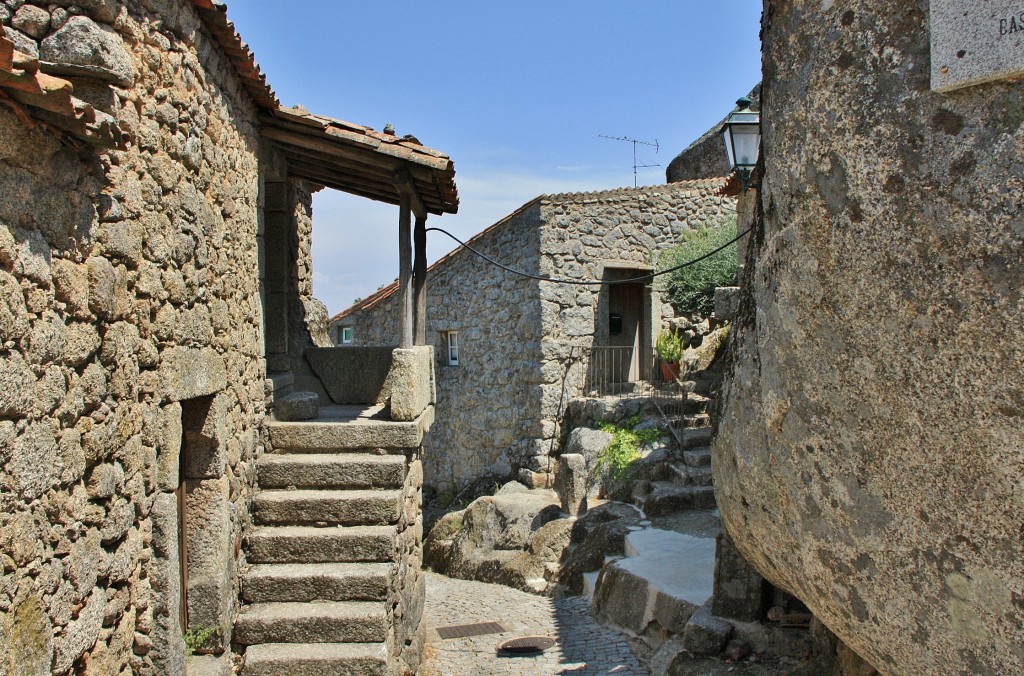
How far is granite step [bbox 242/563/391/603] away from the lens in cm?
505

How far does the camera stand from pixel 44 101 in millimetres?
2420

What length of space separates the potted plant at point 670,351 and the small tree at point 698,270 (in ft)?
2.05

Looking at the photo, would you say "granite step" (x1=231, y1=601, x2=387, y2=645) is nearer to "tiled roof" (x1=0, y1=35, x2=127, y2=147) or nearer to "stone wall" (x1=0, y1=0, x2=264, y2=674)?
"stone wall" (x1=0, y1=0, x2=264, y2=674)

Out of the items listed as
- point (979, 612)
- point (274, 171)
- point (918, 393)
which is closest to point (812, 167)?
point (918, 393)

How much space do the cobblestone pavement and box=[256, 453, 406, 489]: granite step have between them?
187 centimetres

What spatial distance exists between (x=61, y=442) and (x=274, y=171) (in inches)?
156

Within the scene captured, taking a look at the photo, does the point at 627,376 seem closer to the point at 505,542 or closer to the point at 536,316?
the point at 536,316

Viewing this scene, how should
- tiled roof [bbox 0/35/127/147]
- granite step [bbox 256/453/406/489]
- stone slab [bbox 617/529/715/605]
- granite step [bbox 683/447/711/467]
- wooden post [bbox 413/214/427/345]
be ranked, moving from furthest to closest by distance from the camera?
granite step [bbox 683/447/711/467], wooden post [bbox 413/214/427/345], stone slab [bbox 617/529/715/605], granite step [bbox 256/453/406/489], tiled roof [bbox 0/35/127/147]

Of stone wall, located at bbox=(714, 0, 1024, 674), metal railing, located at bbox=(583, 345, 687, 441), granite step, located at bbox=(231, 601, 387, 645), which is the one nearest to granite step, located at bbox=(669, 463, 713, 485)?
metal railing, located at bbox=(583, 345, 687, 441)

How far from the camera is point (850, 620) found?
2.77 m

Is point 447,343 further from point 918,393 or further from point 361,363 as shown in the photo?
point 918,393

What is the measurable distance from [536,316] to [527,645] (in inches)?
244

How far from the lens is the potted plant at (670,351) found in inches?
512

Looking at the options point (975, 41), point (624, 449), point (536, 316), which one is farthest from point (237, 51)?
point (536, 316)
